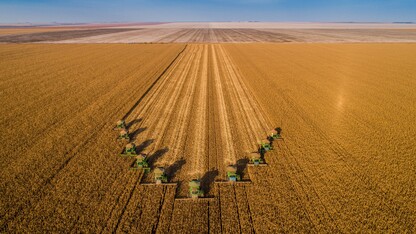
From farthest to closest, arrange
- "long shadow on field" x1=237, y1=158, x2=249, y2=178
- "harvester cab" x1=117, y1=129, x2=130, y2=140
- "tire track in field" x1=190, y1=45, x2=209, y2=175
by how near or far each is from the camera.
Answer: "harvester cab" x1=117, y1=129, x2=130, y2=140, "tire track in field" x1=190, y1=45, x2=209, y2=175, "long shadow on field" x1=237, y1=158, x2=249, y2=178

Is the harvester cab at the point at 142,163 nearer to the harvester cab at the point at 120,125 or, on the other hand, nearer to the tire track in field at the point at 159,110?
the tire track in field at the point at 159,110

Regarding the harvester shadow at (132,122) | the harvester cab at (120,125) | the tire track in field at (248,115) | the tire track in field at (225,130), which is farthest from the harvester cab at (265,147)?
the harvester cab at (120,125)

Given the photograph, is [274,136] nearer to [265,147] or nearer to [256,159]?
[265,147]

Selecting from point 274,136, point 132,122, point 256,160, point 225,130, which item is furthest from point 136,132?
point 274,136

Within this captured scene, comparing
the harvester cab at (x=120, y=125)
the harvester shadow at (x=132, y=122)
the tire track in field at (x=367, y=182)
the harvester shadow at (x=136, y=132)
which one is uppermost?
the harvester cab at (x=120, y=125)

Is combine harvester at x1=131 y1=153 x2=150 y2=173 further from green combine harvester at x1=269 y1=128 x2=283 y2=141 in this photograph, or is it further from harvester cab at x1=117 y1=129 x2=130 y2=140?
green combine harvester at x1=269 y1=128 x2=283 y2=141

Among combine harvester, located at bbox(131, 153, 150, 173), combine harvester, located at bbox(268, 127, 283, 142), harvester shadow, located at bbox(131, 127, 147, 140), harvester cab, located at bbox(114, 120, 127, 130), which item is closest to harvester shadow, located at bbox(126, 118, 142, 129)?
harvester cab, located at bbox(114, 120, 127, 130)

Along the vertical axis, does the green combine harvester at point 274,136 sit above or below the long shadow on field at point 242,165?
above
